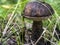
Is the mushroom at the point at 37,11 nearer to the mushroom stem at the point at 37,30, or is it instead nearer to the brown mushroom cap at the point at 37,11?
the brown mushroom cap at the point at 37,11

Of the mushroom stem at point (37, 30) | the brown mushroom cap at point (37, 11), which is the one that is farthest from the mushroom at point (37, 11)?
the mushroom stem at point (37, 30)

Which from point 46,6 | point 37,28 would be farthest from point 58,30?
point 46,6

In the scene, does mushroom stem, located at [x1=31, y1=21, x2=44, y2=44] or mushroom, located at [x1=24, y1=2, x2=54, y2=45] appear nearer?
mushroom, located at [x1=24, y1=2, x2=54, y2=45]

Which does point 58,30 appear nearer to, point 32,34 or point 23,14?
point 32,34

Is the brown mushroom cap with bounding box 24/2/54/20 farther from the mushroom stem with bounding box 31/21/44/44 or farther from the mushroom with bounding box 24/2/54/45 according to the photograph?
the mushroom stem with bounding box 31/21/44/44

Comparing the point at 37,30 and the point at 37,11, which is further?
the point at 37,30

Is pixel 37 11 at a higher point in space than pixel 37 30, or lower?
higher

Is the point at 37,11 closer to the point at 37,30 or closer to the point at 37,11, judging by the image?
the point at 37,11

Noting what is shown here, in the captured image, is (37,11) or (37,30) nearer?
(37,11)

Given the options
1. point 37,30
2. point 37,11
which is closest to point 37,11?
point 37,11

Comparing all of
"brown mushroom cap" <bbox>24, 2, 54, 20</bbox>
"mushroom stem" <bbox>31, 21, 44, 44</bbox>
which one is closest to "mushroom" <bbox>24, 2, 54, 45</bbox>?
"brown mushroom cap" <bbox>24, 2, 54, 20</bbox>
